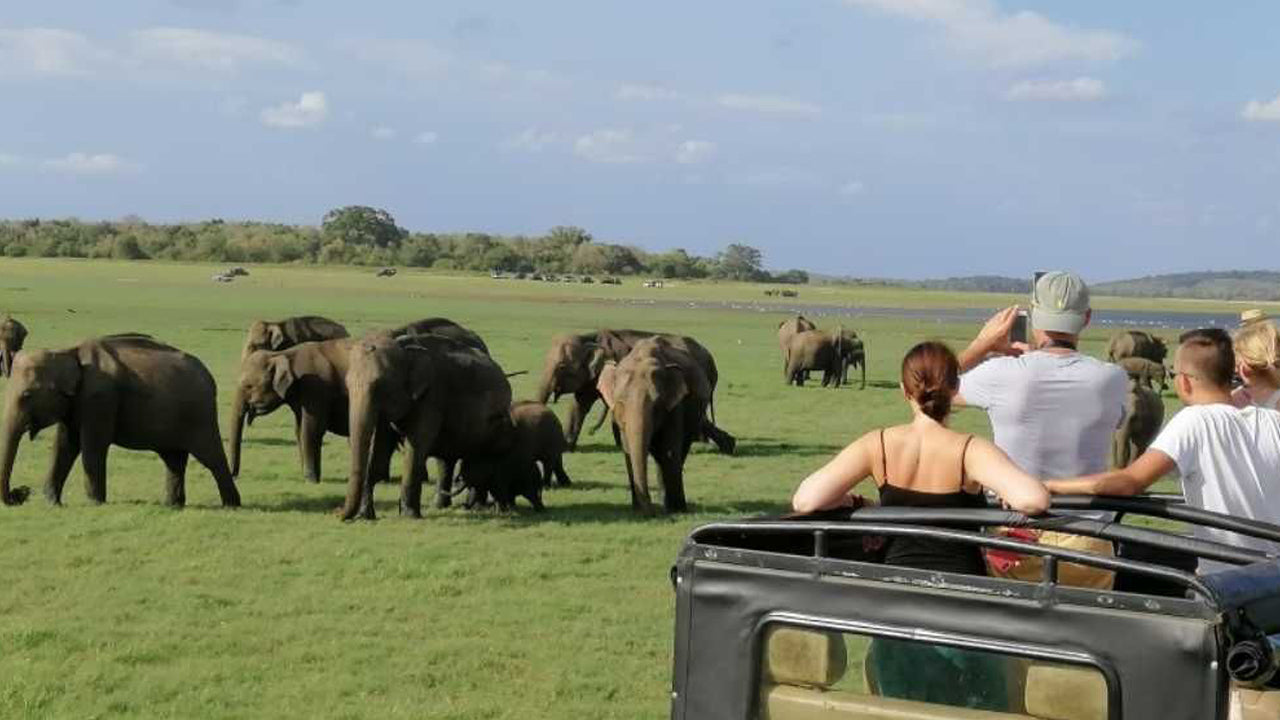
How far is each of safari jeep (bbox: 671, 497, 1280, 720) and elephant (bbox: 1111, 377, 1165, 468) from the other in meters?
15.1

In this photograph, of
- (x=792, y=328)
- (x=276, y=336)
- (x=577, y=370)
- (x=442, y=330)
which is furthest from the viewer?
(x=792, y=328)

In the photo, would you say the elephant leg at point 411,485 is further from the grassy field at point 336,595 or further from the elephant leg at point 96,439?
the elephant leg at point 96,439

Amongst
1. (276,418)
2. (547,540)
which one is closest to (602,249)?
(276,418)

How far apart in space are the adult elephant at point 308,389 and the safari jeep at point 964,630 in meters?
13.2

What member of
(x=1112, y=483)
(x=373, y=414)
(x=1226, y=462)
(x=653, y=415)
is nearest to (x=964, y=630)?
(x=1112, y=483)

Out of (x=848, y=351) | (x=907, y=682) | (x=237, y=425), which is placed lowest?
(x=237, y=425)

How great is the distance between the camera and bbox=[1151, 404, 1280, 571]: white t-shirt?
5.84m

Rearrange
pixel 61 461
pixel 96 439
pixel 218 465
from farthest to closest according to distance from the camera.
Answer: pixel 218 465, pixel 61 461, pixel 96 439

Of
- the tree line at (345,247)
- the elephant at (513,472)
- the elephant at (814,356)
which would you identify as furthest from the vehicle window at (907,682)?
the tree line at (345,247)

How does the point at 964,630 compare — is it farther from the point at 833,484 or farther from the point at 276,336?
the point at 276,336

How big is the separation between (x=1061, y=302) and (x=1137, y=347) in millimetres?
32675

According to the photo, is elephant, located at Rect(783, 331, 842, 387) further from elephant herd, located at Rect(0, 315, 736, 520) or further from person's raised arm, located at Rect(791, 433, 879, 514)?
person's raised arm, located at Rect(791, 433, 879, 514)

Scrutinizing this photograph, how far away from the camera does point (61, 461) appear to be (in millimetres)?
15664

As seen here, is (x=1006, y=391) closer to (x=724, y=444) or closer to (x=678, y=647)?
(x=678, y=647)
